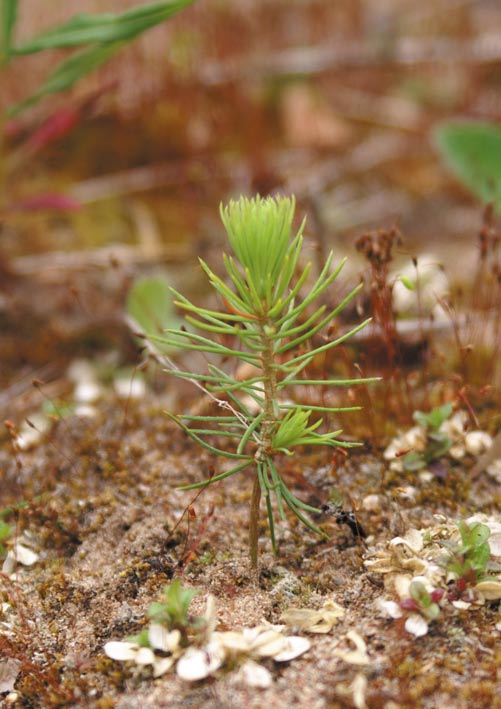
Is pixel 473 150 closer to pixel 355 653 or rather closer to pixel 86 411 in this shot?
pixel 86 411

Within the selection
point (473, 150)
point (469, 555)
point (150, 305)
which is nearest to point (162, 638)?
point (469, 555)

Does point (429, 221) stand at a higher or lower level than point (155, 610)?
higher

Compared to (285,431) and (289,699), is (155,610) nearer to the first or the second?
(289,699)

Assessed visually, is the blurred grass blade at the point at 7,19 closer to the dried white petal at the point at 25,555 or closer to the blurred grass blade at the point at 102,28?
the blurred grass blade at the point at 102,28

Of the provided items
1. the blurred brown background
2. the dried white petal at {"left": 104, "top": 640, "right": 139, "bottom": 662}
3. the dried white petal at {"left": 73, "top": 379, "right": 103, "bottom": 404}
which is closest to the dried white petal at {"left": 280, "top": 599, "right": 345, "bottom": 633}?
the dried white petal at {"left": 104, "top": 640, "right": 139, "bottom": 662}

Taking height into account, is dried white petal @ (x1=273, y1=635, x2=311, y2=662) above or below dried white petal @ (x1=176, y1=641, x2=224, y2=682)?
below

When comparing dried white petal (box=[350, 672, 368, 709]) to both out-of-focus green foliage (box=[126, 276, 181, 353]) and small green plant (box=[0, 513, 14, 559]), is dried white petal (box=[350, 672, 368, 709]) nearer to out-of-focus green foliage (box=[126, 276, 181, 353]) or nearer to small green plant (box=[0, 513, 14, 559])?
small green plant (box=[0, 513, 14, 559])

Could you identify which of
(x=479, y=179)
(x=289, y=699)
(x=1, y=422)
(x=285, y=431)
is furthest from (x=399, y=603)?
(x=479, y=179)
